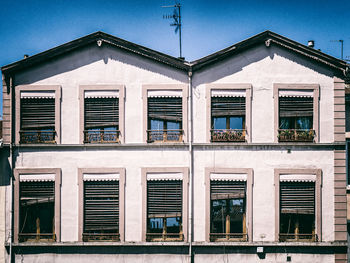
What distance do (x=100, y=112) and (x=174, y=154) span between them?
3.52 metres

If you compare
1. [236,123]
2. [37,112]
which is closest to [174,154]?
[236,123]

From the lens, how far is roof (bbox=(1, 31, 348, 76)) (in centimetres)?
1163

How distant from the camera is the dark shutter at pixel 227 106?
1175cm

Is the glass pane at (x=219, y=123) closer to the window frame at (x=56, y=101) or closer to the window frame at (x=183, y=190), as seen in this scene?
the window frame at (x=183, y=190)

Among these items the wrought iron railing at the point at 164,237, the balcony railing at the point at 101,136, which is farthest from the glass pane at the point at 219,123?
the wrought iron railing at the point at 164,237

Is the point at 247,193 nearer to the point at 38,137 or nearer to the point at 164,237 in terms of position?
the point at 164,237

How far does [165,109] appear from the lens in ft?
38.6

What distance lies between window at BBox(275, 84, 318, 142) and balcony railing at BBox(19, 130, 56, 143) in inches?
369

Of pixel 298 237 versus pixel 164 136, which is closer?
pixel 298 237

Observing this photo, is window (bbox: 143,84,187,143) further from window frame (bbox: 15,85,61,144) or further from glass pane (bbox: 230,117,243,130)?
window frame (bbox: 15,85,61,144)

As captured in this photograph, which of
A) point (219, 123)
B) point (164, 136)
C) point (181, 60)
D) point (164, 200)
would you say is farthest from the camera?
point (219, 123)

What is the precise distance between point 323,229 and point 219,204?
14.3ft

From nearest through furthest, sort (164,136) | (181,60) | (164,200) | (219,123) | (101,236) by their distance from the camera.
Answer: (101,236)
(164,200)
(181,60)
(164,136)
(219,123)

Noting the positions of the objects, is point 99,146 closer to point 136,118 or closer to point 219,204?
point 136,118
